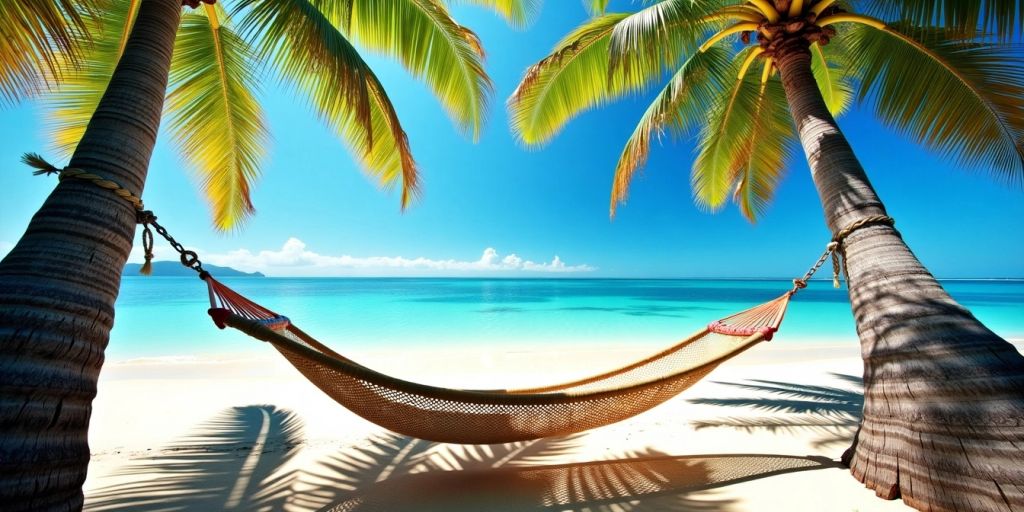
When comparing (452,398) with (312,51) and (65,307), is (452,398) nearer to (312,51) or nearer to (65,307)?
(65,307)

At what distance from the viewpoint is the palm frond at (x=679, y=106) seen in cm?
308

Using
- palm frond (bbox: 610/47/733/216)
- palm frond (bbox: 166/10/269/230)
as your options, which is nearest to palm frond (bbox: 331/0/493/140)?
palm frond (bbox: 166/10/269/230)

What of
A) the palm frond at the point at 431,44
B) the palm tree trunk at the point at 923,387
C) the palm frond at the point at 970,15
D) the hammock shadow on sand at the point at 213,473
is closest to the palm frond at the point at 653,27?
the palm frond at the point at 970,15

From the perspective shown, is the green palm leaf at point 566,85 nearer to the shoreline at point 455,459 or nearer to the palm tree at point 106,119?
the palm tree at point 106,119

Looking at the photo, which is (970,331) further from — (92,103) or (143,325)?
(143,325)

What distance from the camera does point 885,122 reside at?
267cm

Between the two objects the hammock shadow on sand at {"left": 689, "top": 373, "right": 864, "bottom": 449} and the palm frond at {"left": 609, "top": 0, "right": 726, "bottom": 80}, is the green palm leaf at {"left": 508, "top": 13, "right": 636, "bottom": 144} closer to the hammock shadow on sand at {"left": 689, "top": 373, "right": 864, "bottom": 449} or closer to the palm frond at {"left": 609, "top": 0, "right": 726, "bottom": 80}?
the palm frond at {"left": 609, "top": 0, "right": 726, "bottom": 80}

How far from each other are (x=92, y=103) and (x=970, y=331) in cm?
440

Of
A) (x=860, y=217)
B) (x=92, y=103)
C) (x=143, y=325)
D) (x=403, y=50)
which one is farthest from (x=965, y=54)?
(x=143, y=325)

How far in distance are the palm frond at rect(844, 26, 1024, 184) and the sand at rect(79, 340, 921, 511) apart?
1803 millimetres

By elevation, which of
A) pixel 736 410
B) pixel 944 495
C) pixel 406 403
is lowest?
pixel 736 410

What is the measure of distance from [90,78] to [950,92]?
17.1 feet

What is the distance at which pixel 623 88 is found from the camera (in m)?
3.33

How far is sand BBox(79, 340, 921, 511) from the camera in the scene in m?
1.45
